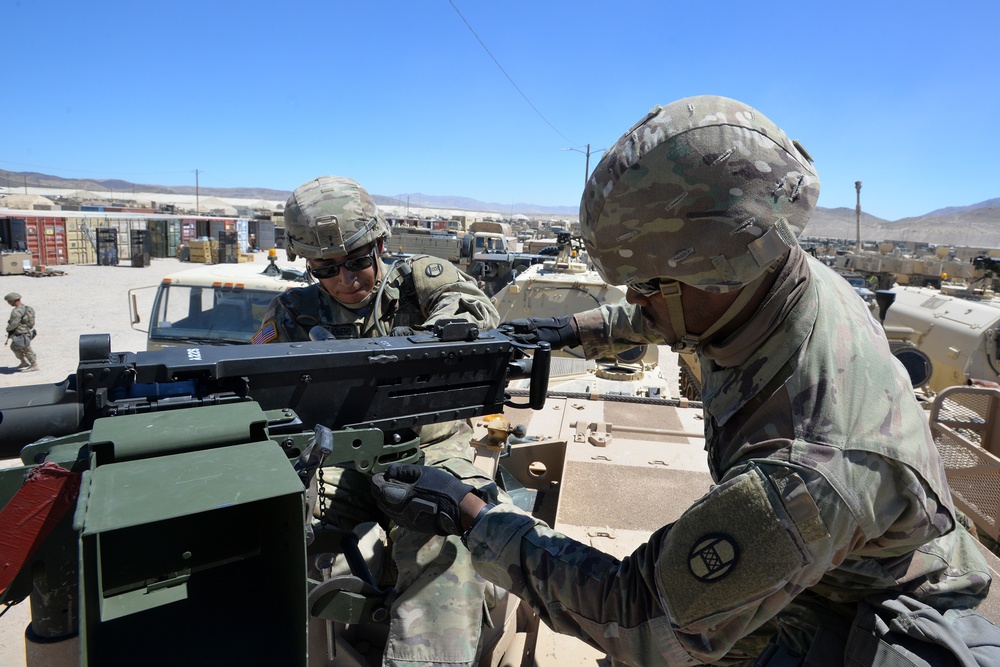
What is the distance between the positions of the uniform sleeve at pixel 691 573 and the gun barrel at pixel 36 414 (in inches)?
40.5

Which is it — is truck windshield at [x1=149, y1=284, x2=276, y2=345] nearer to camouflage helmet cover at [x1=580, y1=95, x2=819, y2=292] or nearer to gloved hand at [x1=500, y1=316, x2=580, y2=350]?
gloved hand at [x1=500, y1=316, x2=580, y2=350]

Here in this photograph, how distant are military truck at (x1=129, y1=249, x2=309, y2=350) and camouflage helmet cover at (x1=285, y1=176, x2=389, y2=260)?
3.93 m

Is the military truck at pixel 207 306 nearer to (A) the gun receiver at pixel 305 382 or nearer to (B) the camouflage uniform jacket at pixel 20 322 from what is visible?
(A) the gun receiver at pixel 305 382

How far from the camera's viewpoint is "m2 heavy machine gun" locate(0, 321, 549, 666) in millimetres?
1174

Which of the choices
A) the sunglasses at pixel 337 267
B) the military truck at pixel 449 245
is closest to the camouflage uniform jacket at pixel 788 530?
the sunglasses at pixel 337 267

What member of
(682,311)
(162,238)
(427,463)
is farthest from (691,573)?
(162,238)

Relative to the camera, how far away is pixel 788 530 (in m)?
1.34

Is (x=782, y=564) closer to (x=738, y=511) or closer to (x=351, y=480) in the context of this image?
(x=738, y=511)

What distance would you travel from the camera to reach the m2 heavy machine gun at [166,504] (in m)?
1.17

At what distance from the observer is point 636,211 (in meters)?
1.66

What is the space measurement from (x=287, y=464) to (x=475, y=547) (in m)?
0.67

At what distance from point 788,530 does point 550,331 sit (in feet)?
4.35

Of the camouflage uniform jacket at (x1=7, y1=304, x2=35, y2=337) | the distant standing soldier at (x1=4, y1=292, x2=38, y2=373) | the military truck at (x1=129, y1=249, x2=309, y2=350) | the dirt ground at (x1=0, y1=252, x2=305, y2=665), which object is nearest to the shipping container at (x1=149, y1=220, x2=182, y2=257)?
the dirt ground at (x1=0, y1=252, x2=305, y2=665)

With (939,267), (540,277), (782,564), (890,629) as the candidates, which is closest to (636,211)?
(782,564)
